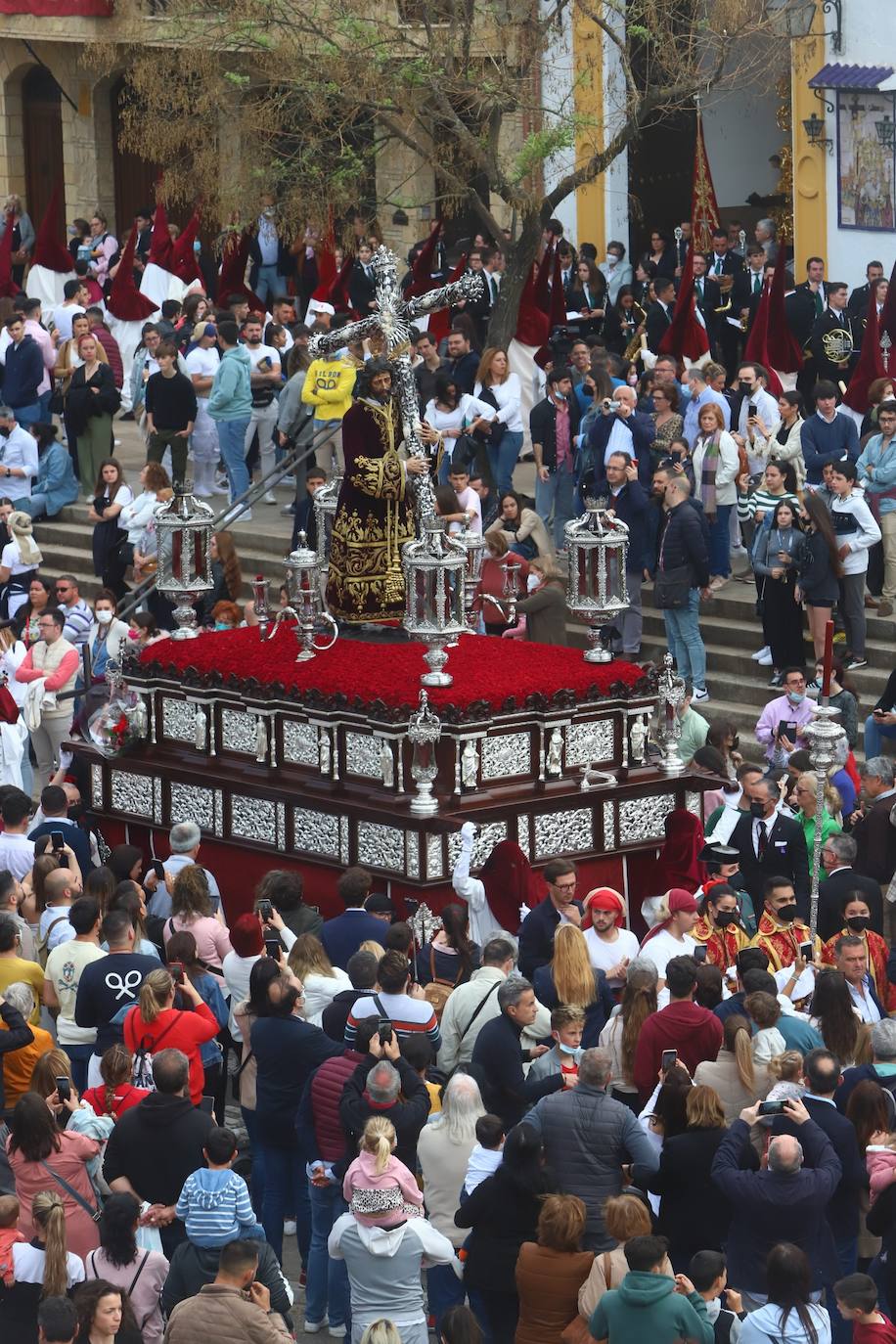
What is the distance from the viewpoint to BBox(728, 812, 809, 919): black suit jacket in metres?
15.1

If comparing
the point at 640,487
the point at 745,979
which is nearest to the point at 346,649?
the point at 640,487

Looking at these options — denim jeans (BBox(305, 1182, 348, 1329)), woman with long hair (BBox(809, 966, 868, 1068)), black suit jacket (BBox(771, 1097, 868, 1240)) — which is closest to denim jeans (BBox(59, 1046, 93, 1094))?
denim jeans (BBox(305, 1182, 348, 1329))

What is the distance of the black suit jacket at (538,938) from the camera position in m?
13.9

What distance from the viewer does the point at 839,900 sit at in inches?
557

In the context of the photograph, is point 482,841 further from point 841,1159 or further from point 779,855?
point 841,1159

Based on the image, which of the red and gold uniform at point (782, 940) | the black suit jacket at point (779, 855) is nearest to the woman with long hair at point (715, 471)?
the black suit jacket at point (779, 855)

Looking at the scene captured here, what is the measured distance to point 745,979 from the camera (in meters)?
12.1

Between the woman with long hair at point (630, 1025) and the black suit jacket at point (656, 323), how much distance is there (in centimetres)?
1363

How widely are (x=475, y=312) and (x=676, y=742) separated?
1073 centimetres

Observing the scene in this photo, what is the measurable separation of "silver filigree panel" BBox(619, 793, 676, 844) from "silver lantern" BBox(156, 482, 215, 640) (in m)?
3.47

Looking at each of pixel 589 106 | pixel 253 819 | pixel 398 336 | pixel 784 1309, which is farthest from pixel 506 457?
pixel 784 1309

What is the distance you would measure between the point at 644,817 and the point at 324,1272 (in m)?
5.27

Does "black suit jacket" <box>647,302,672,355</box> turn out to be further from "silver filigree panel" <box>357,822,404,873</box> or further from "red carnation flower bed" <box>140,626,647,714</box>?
"silver filigree panel" <box>357,822,404,873</box>

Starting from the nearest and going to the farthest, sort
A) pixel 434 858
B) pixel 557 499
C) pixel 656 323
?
pixel 434 858 → pixel 557 499 → pixel 656 323
